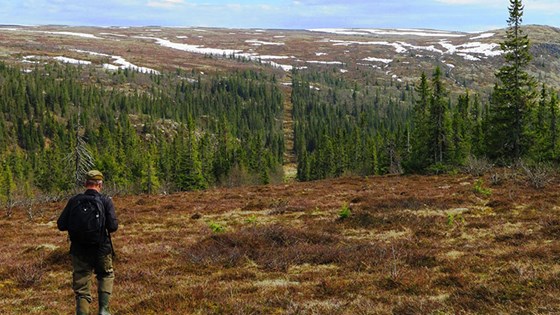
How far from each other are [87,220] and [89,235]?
11.0 inches

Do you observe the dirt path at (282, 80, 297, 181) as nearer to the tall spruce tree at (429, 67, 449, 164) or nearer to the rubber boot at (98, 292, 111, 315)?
the tall spruce tree at (429, 67, 449, 164)

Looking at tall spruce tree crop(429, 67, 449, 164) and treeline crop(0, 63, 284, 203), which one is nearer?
tall spruce tree crop(429, 67, 449, 164)

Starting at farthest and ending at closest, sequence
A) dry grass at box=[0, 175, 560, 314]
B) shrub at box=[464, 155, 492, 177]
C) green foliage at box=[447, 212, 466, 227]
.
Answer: shrub at box=[464, 155, 492, 177] < green foliage at box=[447, 212, 466, 227] < dry grass at box=[0, 175, 560, 314]

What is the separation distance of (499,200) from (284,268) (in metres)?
13.6

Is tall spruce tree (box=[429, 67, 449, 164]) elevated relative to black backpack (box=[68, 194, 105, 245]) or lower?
lower

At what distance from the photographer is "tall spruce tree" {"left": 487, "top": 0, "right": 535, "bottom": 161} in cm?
4119

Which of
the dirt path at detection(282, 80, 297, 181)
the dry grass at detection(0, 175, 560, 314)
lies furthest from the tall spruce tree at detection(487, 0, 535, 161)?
the dirt path at detection(282, 80, 297, 181)

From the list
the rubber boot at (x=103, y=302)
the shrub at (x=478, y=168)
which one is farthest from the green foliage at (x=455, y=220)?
the shrub at (x=478, y=168)

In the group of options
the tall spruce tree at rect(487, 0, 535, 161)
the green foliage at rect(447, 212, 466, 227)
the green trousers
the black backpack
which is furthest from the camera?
the tall spruce tree at rect(487, 0, 535, 161)

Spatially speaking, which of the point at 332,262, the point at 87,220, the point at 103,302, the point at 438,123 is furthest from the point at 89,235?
the point at 438,123

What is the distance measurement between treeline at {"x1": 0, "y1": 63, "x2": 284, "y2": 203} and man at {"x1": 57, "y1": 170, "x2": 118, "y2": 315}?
25953 mm

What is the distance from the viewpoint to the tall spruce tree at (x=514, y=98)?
41188 millimetres

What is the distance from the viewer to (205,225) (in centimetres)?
2153

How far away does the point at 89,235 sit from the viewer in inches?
306
